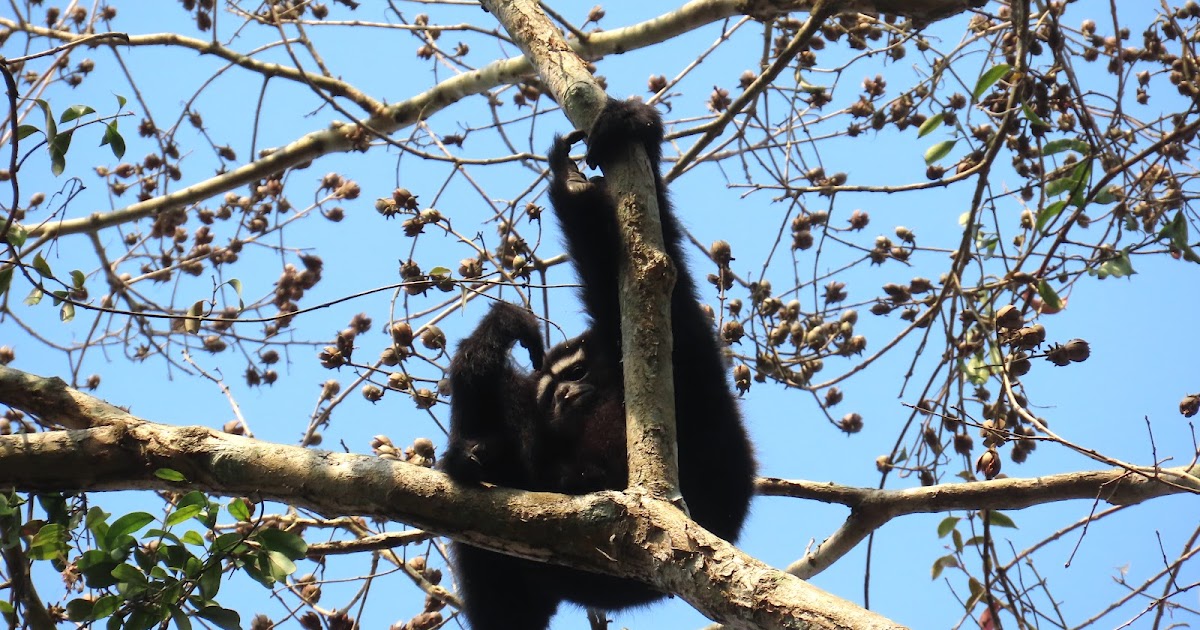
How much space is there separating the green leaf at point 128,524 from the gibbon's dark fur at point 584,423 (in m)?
1.14

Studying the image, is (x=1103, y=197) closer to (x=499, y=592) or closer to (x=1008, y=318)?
(x=1008, y=318)

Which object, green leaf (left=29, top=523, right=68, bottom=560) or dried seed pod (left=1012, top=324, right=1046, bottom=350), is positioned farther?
dried seed pod (left=1012, top=324, right=1046, bottom=350)

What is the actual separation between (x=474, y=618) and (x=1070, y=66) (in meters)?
3.26

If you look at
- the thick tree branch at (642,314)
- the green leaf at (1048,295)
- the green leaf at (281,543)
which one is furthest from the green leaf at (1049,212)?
the green leaf at (281,543)

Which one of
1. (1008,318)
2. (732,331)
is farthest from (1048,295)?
(732,331)

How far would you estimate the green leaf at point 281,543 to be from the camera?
3.35m

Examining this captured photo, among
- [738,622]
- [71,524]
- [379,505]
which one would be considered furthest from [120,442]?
[738,622]

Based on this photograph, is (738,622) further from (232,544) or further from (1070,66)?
(1070,66)

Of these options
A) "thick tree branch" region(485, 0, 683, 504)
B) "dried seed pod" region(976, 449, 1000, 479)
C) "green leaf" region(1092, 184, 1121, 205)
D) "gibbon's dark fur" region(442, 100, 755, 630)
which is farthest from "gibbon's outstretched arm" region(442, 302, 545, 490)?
"green leaf" region(1092, 184, 1121, 205)

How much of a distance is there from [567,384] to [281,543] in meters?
1.62

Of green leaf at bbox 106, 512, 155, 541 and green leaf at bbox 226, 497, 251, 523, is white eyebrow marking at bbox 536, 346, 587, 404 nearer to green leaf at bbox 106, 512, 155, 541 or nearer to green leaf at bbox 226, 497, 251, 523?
green leaf at bbox 226, 497, 251, 523

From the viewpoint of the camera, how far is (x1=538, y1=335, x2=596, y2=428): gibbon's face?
452cm

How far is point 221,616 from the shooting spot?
3215 mm

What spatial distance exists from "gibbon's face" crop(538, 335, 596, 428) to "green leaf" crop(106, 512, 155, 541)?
1.71 meters
